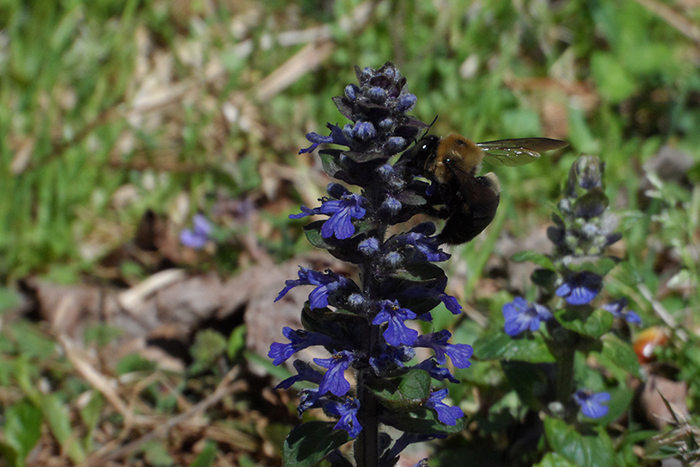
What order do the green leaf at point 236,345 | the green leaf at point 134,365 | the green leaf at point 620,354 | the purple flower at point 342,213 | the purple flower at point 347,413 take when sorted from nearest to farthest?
the purple flower at point 342,213 < the purple flower at point 347,413 < the green leaf at point 620,354 < the green leaf at point 236,345 < the green leaf at point 134,365

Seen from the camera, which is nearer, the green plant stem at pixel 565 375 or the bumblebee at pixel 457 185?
the bumblebee at pixel 457 185

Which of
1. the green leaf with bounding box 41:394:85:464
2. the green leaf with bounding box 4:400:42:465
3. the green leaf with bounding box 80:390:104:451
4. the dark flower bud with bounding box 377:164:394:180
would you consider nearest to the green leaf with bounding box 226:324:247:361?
the green leaf with bounding box 80:390:104:451

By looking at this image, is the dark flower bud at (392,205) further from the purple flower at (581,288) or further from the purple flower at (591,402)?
the purple flower at (591,402)

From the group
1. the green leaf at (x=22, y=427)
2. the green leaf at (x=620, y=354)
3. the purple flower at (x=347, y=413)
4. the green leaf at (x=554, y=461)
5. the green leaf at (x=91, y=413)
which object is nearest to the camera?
the purple flower at (x=347, y=413)

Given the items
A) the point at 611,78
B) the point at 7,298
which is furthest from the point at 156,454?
the point at 611,78

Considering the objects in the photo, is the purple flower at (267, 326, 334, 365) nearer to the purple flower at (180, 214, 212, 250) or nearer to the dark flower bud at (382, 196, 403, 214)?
the dark flower bud at (382, 196, 403, 214)

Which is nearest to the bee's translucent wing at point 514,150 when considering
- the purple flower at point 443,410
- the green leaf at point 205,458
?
the purple flower at point 443,410
